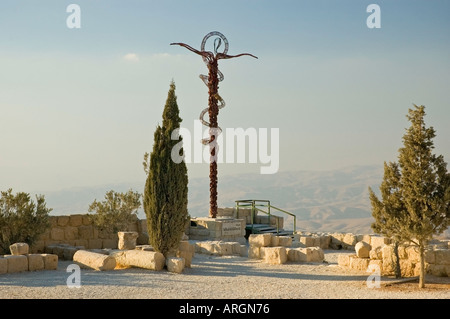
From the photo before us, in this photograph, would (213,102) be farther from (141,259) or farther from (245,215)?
(141,259)

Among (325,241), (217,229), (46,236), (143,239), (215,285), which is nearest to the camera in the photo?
(215,285)

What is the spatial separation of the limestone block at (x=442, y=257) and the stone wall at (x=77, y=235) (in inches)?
394

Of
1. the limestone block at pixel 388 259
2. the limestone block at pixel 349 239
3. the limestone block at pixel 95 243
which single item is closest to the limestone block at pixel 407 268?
the limestone block at pixel 388 259

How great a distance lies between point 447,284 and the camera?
43.8ft

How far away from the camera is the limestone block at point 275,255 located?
55.7ft

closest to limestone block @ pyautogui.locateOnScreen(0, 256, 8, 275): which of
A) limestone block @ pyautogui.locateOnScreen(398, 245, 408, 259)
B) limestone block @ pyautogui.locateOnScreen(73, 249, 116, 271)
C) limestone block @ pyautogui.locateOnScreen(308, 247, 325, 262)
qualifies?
limestone block @ pyautogui.locateOnScreen(73, 249, 116, 271)

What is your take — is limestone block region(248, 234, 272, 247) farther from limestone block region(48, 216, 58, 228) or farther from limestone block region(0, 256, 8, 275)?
limestone block region(0, 256, 8, 275)

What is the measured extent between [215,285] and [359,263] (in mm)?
4916

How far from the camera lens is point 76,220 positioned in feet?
64.5

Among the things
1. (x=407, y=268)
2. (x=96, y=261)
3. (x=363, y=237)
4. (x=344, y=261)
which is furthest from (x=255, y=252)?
(x=96, y=261)

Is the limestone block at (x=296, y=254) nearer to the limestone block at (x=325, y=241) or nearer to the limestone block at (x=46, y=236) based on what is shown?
the limestone block at (x=325, y=241)
